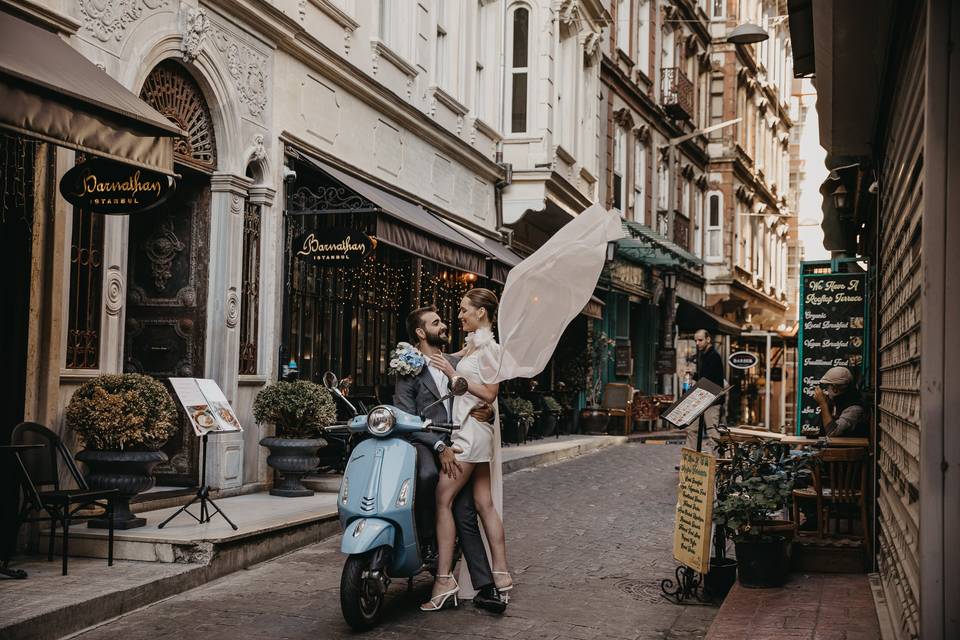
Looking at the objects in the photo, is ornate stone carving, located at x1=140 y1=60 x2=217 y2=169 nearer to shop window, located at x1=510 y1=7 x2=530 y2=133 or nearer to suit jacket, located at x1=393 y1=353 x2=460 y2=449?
suit jacket, located at x1=393 y1=353 x2=460 y2=449

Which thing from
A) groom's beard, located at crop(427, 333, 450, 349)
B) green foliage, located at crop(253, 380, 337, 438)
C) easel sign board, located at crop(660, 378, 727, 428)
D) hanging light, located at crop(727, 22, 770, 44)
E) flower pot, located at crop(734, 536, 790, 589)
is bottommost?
flower pot, located at crop(734, 536, 790, 589)

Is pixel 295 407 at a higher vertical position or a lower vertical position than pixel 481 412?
lower

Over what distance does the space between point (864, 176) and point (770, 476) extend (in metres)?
3.55

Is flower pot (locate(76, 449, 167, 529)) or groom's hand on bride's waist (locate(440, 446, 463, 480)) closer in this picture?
groom's hand on bride's waist (locate(440, 446, 463, 480))

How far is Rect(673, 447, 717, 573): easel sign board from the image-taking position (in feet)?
23.9

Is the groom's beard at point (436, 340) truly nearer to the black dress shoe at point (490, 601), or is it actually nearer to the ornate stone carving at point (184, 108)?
the black dress shoe at point (490, 601)

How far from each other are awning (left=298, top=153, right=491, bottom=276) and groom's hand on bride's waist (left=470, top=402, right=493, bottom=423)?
5532 mm

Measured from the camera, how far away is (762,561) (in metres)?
7.50

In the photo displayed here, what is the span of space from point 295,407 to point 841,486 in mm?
5090

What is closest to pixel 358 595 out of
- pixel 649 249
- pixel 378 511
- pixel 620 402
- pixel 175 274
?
pixel 378 511

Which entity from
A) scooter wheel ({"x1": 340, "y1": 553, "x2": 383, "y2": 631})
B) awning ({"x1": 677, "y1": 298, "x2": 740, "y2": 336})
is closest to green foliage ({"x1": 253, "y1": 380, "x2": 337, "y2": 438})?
scooter wheel ({"x1": 340, "y1": 553, "x2": 383, "y2": 631})

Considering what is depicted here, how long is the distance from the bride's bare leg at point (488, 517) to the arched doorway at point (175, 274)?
186 inches

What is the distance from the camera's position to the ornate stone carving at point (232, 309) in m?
11.3

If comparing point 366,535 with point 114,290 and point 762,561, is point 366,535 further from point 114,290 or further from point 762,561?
point 114,290
